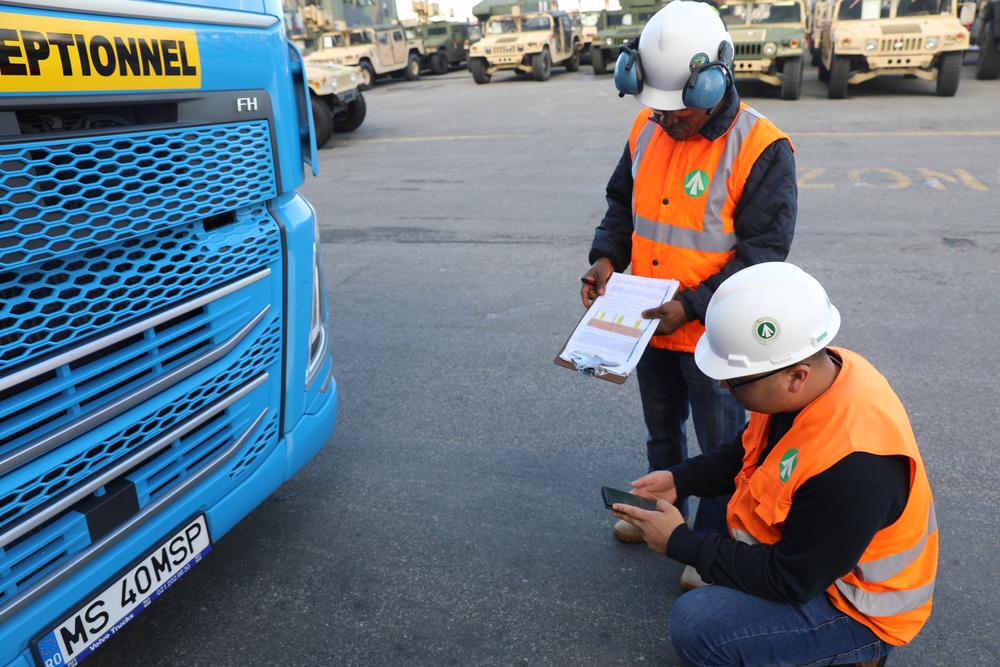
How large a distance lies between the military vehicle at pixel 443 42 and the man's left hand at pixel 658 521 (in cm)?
2527

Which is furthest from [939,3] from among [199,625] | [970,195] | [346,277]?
[199,625]

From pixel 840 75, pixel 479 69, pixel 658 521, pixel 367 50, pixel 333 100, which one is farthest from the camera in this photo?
pixel 479 69

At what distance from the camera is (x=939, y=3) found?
13938 mm

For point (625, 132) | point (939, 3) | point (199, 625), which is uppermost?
point (939, 3)

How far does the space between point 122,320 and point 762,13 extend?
15.4m

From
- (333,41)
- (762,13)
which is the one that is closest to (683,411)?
(762,13)

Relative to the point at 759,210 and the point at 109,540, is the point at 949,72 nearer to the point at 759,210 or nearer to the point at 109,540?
the point at 759,210

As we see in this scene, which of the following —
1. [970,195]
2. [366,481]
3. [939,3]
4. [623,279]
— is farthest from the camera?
[939,3]

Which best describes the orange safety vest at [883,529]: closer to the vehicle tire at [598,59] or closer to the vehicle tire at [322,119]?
the vehicle tire at [322,119]

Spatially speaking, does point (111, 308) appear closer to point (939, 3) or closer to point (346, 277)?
point (346, 277)

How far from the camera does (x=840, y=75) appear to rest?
45.5 ft

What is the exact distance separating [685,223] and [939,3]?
14395 mm

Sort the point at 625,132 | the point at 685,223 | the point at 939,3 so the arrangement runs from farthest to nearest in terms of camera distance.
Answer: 1. the point at 939,3
2. the point at 625,132
3. the point at 685,223

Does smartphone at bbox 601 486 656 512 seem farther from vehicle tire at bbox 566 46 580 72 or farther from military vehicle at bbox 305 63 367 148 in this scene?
vehicle tire at bbox 566 46 580 72
